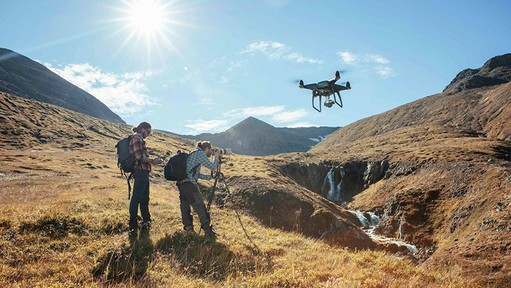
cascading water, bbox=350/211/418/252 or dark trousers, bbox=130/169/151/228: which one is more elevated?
dark trousers, bbox=130/169/151/228

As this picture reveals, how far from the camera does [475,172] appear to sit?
74.7 ft

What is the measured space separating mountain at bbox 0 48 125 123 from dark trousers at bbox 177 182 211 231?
179 metres

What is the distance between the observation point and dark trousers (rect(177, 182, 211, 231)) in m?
6.36

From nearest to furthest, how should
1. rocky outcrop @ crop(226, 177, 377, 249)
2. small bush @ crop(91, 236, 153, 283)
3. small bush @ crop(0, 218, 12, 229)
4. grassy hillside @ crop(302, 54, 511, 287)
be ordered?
small bush @ crop(91, 236, 153, 283)
small bush @ crop(0, 218, 12, 229)
grassy hillside @ crop(302, 54, 511, 287)
rocky outcrop @ crop(226, 177, 377, 249)

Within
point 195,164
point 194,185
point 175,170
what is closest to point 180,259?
point 194,185

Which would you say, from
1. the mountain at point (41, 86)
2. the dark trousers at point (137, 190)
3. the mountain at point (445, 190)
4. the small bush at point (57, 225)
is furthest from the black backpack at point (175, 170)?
the mountain at point (41, 86)

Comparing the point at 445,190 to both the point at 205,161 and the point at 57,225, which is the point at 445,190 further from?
the point at 57,225

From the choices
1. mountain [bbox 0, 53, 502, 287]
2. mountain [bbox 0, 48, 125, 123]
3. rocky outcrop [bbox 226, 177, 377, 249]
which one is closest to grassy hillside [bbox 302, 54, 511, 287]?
mountain [bbox 0, 53, 502, 287]

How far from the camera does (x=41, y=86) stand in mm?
158375

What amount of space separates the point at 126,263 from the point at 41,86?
21737 cm

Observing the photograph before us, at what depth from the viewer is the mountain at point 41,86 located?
137 meters

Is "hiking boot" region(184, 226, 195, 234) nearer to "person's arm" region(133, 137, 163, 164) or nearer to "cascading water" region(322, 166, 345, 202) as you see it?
"person's arm" region(133, 137, 163, 164)

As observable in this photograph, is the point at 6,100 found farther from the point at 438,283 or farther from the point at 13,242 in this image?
the point at 438,283

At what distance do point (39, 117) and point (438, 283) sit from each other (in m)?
86.3
